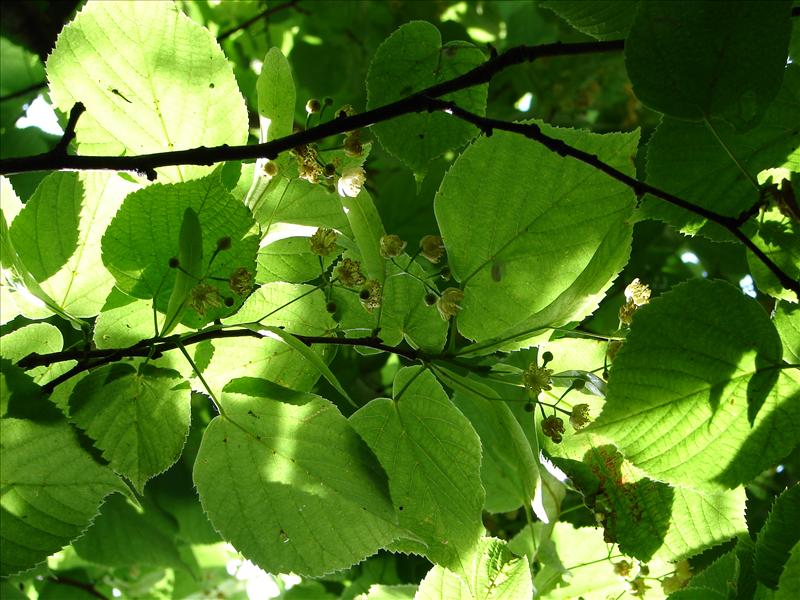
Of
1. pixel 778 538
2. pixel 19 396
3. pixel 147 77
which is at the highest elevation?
pixel 147 77

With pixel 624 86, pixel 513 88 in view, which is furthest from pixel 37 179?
pixel 624 86

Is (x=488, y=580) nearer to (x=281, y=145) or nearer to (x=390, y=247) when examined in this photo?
(x=390, y=247)

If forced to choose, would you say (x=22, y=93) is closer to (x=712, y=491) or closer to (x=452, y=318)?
(x=452, y=318)

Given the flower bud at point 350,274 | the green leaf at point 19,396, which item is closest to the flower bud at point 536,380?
the flower bud at point 350,274

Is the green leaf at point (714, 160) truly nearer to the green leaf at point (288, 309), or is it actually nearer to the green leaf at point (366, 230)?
the green leaf at point (366, 230)

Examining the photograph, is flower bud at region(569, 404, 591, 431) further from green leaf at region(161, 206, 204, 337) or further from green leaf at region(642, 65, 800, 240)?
green leaf at region(161, 206, 204, 337)

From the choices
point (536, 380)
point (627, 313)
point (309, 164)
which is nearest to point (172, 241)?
point (309, 164)
